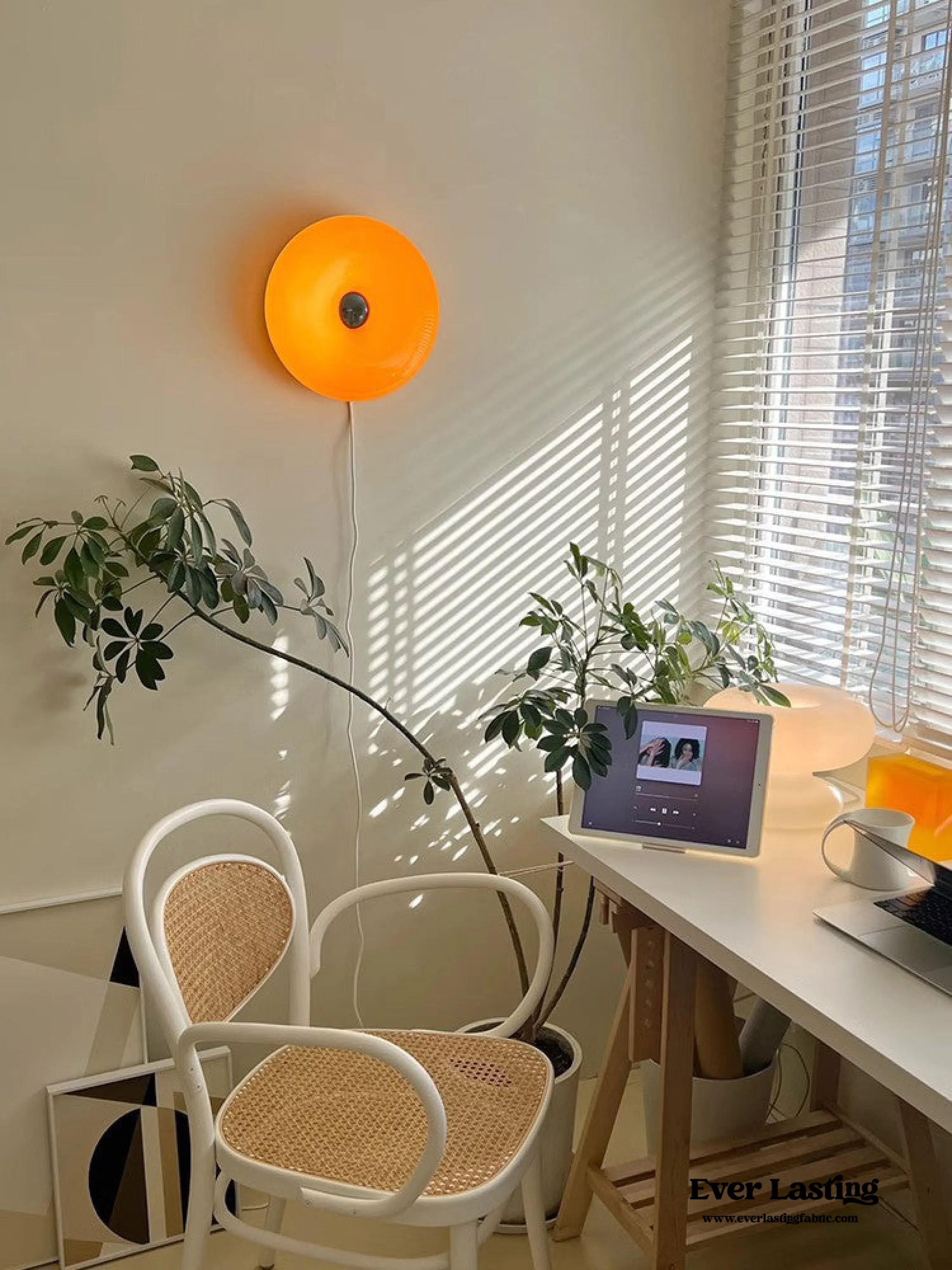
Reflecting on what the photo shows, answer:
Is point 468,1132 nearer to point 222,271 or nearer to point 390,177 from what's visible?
point 222,271

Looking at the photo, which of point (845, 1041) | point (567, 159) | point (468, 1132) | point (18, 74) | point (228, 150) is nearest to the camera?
point (845, 1041)

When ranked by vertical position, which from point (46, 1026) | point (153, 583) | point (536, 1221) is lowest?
point (536, 1221)

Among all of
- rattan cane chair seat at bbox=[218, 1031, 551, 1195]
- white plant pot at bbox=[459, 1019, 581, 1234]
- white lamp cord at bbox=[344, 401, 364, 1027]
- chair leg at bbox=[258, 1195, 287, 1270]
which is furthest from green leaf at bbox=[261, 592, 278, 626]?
chair leg at bbox=[258, 1195, 287, 1270]

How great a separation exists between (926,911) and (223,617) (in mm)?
1183

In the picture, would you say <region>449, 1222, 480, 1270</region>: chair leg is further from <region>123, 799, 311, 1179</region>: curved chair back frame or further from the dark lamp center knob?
the dark lamp center knob

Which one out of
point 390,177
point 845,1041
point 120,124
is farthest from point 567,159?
point 845,1041

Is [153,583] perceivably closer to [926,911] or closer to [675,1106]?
[675,1106]

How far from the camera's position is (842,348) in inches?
84.3

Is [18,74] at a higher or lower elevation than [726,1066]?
higher

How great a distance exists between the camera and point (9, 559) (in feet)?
6.19

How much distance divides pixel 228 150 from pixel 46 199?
30 cm

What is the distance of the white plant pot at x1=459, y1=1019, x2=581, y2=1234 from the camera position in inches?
80.7

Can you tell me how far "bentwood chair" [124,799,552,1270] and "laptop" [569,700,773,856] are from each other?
20 cm

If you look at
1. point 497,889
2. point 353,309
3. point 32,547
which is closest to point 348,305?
point 353,309
